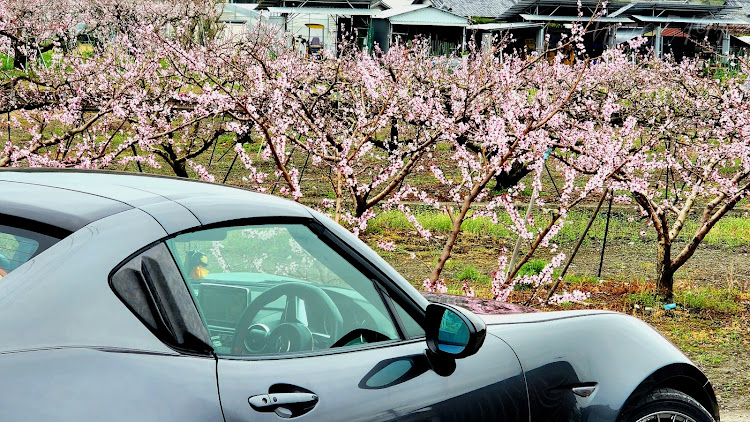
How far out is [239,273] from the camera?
3076 mm

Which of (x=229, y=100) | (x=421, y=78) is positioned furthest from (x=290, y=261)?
(x=421, y=78)

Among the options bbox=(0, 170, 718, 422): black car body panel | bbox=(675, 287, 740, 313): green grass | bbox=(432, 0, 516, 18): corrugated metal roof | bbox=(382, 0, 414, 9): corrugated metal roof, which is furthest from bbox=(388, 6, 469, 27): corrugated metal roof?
bbox=(0, 170, 718, 422): black car body panel

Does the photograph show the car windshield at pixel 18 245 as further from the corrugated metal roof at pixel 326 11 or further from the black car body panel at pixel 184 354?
the corrugated metal roof at pixel 326 11

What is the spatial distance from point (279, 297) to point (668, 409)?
1.72m

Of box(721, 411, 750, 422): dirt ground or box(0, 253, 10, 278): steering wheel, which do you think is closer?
box(0, 253, 10, 278): steering wheel

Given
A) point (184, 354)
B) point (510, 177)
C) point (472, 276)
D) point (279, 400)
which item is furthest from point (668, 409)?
point (510, 177)

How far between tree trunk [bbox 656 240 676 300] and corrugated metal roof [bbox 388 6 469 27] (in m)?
35.7

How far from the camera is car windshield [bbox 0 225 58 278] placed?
2.04 m

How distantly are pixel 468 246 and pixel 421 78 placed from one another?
274cm

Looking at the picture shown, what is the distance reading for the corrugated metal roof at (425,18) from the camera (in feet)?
144

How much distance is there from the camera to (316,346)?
2.72 m

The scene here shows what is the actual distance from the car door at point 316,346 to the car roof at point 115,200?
0.17 ft

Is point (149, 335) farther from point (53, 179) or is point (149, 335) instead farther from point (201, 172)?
point (201, 172)

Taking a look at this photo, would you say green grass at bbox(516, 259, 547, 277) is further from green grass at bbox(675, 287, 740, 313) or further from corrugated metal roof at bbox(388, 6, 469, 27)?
corrugated metal roof at bbox(388, 6, 469, 27)
